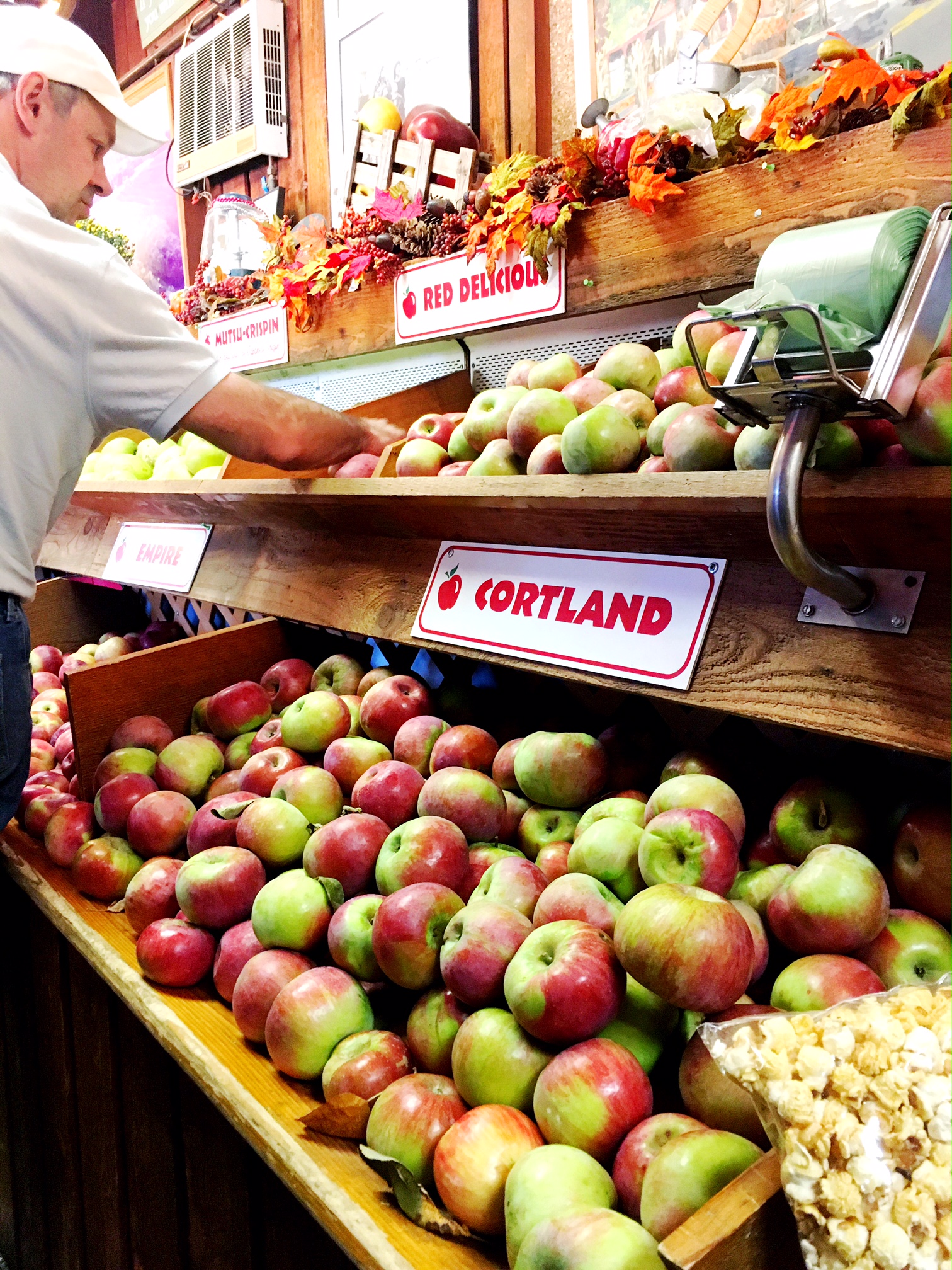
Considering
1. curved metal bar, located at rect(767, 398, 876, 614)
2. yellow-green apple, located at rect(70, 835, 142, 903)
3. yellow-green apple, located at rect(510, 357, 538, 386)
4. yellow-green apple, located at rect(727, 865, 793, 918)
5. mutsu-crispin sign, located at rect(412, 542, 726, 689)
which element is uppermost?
yellow-green apple, located at rect(510, 357, 538, 386)

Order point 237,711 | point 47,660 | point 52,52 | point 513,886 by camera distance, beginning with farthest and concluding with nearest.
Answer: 1. point 47,660
2. point 237,711
3. point 52,52
4. point 513,886

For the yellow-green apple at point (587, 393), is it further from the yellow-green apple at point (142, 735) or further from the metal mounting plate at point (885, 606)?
the yellow-green apple at point (142, 735)

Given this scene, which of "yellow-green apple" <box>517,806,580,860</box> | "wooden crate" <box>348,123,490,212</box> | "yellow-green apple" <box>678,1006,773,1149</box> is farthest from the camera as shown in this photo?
"wooden crate" <box>348,123,490,212</box>

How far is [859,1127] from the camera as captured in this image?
0.67m

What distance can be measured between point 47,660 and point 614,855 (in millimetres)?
2504

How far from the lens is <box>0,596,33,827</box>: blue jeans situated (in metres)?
1.79

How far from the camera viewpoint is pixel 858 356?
2.76 ft

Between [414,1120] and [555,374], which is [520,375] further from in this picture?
[414,1120]

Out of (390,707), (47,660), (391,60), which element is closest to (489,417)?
(390,707)

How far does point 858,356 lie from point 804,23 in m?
1.62

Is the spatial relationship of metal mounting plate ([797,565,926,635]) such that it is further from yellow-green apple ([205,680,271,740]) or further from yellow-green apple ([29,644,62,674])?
yellow-green apple ([29,644,62,674])

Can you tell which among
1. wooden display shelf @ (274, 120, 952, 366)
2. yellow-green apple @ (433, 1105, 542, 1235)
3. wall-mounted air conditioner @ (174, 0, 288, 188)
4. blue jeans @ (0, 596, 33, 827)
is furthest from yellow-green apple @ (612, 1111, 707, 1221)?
wall-mounted air conditioner @ (174, 0, 288, 188)

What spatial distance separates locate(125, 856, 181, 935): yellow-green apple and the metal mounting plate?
3.88 ft

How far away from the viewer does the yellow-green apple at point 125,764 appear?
6.43 ft
